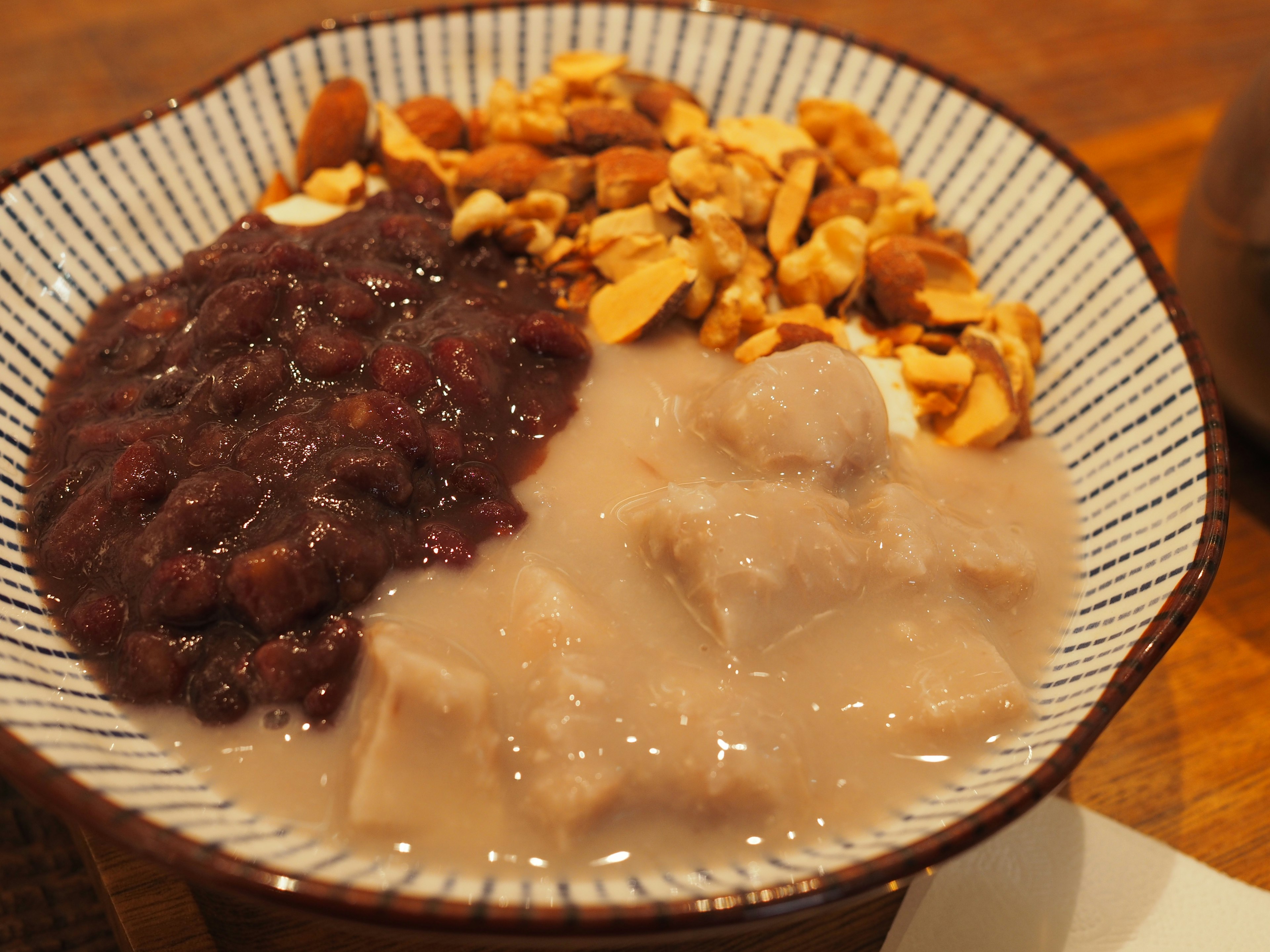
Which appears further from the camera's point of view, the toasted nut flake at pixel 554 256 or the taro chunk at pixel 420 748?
the toasted nut flake at pixel 554 256

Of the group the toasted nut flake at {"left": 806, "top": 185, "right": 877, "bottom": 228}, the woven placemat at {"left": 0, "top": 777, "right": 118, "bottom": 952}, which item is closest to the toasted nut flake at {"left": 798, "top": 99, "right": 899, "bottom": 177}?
the toasted nut flake at {"left": 806, "top": 185, "right": 877, "bottom": 228}

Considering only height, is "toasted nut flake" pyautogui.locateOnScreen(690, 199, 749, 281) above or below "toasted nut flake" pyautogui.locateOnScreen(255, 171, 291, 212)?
above

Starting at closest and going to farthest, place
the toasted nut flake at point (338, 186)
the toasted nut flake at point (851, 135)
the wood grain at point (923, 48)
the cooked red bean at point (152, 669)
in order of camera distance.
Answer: the cooked red bean at point (152, 669)
the toasted nut flake at point (338, 186)
the toasted nut flake at point (851, 135)
the wood grain at point (923, 48)

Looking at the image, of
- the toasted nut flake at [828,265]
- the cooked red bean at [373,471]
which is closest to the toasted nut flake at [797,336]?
the toasted nut flake at [828,265]

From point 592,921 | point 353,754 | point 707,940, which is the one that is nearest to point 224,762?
point 353,754

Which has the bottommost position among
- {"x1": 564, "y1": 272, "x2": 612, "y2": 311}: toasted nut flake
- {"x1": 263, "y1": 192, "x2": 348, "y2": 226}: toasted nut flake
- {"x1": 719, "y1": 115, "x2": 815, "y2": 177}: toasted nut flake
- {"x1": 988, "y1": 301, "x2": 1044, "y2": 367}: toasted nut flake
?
{"x1": 263, "y1": 192, "x2": 348, "y2": 226}: toasted nut flake

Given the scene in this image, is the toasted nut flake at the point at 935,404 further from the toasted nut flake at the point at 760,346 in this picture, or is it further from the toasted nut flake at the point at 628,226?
the toasted nut flake at the point at 628,226

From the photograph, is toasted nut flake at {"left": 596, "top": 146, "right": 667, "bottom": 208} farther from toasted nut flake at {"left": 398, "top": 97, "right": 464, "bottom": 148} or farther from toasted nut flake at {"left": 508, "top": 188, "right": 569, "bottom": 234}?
toasted nut flake at {"left": 398, "top": 97, "right": 464, "bottom": 148}

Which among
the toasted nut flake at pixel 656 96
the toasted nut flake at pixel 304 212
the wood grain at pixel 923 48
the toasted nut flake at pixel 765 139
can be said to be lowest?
the wood grain at pixel 923 48
